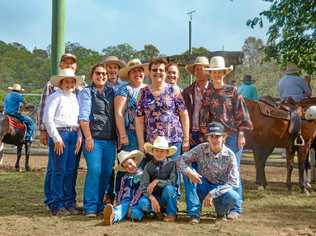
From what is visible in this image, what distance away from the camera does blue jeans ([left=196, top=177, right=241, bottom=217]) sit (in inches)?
251

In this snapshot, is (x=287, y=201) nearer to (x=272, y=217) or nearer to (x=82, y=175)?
(x=272, y=217)

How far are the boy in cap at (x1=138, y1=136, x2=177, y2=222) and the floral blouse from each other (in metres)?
0.50

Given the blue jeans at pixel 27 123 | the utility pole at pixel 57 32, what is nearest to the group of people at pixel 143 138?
the utility pole at pixel 57 32

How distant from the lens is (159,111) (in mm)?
6441

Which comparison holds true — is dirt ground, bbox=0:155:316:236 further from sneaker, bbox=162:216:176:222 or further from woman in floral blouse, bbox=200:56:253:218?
woman in floral blouse, bbox=200:56:253:218

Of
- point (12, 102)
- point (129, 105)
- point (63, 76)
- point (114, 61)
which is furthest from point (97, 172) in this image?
point (12, 102)

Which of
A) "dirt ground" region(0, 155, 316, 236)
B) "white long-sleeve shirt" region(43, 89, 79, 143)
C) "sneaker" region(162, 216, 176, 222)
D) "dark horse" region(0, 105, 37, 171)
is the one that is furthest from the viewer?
"dark horse" region(0, 105, 37, 171)

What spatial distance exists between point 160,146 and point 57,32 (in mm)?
2376

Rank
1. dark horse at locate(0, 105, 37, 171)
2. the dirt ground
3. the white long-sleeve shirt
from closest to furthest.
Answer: the dirt ground
the white long-sleeve shirt
dark horse at locate(0, 105, 37, 171)

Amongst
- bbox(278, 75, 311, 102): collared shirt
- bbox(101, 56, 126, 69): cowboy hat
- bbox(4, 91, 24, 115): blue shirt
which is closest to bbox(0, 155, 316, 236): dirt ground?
bbox(101, 56, 126, 69): cowboy hat

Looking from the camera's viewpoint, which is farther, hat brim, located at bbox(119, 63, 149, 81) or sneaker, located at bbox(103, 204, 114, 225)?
hat brim, located at bbox(119, 63, 149, 81)

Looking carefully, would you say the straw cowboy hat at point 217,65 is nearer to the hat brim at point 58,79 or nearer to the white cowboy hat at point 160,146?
the white cowboy hat at point 160,146

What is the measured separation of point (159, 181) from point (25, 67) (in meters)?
30.3

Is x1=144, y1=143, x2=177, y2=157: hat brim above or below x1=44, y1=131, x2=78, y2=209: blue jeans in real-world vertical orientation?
above
